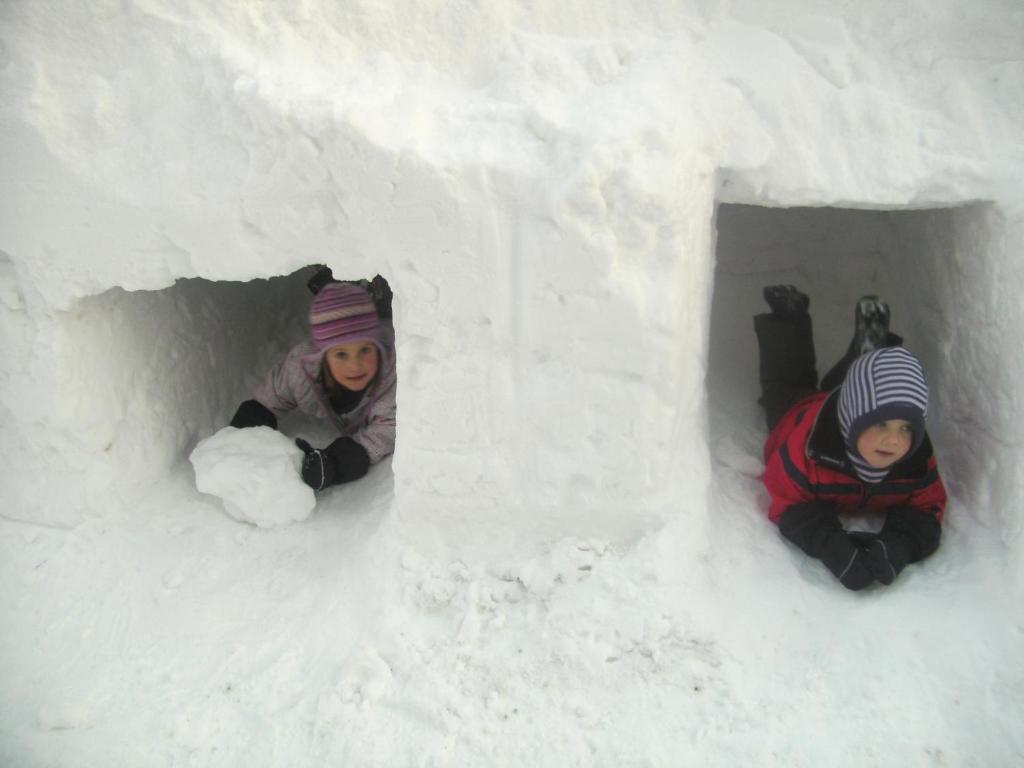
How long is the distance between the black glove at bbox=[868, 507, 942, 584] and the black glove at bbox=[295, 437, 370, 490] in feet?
4.41

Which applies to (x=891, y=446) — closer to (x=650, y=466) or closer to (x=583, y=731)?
(x=650, y=466)

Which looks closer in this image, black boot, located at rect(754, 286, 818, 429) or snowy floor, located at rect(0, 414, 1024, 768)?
snowy floor, located at rect(0, 414, 1024, 768)

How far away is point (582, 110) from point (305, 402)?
4.45ft

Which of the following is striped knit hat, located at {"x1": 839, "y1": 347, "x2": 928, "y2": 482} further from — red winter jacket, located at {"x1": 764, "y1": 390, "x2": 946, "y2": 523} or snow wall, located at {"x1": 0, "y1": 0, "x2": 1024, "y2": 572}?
snow wall, located at {"x1": 0, "y1": 0, "x2": 1024, "y2": 572}

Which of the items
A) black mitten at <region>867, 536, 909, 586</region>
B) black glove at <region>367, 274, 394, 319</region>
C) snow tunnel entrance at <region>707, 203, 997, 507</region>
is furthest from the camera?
black glove at <region>367, 274, 394, 319</region>

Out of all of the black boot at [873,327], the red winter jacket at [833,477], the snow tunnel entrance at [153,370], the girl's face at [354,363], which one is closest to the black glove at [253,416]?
the snow tunnel entrance at [153,370]

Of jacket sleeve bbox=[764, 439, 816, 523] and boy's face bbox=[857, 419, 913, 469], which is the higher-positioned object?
boy's face bbox=[857, 419, 913, 469]

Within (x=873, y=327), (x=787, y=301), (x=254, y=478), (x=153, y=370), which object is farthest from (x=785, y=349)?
(x=153, y=370)

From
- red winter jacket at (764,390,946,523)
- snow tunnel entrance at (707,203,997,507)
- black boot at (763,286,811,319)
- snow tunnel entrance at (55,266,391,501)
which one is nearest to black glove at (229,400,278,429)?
snow tunnel entrance at (55,266,391,501)

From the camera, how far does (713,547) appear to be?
2.00 m

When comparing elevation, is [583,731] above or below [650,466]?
below

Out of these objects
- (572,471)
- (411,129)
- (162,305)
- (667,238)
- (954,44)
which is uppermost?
(954,44)

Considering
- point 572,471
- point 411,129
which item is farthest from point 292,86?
point 572,471

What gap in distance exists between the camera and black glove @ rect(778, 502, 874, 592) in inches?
75.2
